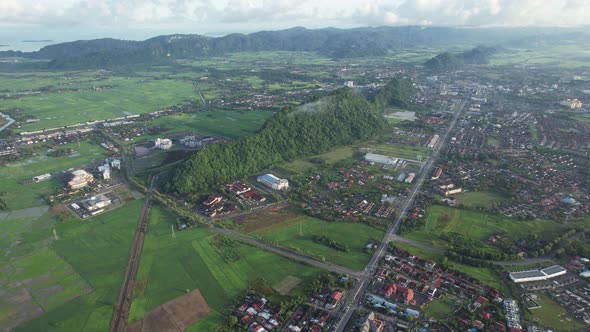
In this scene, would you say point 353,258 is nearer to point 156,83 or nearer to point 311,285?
point 311,285

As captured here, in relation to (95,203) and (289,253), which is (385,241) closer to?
(289,253)

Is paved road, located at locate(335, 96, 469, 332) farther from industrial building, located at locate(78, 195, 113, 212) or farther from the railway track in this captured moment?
industrial building, located at locate(78, 195, 113, 212)

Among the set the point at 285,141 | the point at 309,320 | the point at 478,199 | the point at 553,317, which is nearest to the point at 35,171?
the point at 285,141

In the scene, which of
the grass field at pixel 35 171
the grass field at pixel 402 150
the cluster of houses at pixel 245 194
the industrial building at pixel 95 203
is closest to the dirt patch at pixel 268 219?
the cluster of houses at pixel 245 194

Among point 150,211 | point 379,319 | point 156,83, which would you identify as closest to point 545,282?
point 379,319

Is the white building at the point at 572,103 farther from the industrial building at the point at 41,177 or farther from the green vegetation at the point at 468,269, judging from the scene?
the industrial building at the point at 41,177

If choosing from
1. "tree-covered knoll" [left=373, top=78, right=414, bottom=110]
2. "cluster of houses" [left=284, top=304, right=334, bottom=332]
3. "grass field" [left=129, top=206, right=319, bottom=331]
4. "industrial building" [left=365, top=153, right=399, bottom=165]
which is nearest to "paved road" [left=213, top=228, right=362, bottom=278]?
"grass field" [left=129, top=206, right=319, bottom=331]
